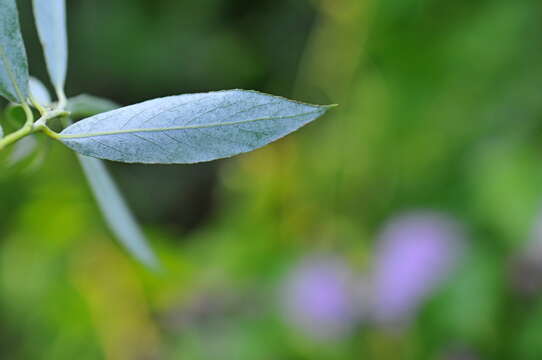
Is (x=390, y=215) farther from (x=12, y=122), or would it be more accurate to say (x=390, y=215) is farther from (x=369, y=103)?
(x=12, y=122)

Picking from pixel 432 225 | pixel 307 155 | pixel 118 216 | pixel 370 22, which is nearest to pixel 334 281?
pixel 432 225

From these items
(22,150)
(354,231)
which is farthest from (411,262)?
(22,150)

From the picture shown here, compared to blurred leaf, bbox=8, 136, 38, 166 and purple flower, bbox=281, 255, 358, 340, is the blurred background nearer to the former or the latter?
purple flower, bbox=281, 255, 358, 340

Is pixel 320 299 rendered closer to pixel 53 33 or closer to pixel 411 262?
pixel 411 262

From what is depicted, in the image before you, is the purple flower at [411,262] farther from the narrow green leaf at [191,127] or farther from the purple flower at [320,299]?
the narrow green leaf at [191,127]

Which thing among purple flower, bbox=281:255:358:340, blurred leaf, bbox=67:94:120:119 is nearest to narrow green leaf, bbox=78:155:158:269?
blurred leaf, bbox=67:94:120:119

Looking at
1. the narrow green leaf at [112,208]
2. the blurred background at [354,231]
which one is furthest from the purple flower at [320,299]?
the narrow green leaf at [112,208]
